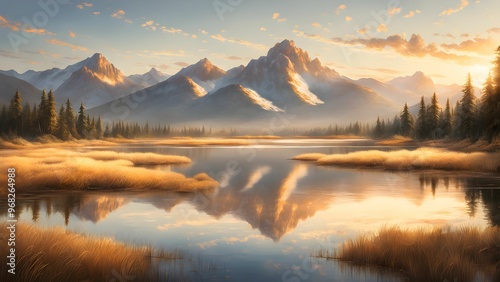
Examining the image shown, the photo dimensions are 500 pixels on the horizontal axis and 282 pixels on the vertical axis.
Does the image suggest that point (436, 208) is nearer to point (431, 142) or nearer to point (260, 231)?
point (260, 231)

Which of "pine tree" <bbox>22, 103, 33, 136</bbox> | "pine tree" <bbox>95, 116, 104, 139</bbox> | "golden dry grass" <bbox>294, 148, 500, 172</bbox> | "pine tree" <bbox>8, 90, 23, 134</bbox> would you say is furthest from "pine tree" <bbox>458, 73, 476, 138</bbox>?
"pine tree" <bbox>95, 116, 104, 139</bbox>

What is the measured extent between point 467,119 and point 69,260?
108481mm

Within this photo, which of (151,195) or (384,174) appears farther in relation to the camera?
(384,174)

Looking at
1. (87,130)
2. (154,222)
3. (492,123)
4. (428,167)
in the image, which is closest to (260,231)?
(154,222)

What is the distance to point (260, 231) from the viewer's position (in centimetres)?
2119

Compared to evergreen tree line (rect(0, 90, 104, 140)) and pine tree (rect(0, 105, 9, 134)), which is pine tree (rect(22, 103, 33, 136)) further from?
pine tree (rect(0, 105, 9, 134))

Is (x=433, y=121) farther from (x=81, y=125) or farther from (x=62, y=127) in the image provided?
(x=81, y=125)

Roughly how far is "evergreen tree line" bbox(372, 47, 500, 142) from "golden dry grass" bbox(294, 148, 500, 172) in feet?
44.9

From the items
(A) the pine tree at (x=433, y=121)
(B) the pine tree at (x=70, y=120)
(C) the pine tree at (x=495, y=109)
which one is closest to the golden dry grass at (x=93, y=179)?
(C) the pine tree at (x=495, y=109)

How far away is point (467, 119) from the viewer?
10475cm

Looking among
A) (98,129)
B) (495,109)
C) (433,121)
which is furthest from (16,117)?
(433,121)

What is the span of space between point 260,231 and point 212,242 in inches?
126

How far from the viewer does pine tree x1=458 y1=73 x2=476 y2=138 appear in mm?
103750

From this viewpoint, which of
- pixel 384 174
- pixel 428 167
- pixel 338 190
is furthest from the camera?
pixel 428 167
